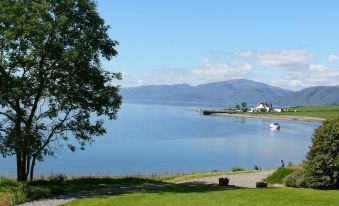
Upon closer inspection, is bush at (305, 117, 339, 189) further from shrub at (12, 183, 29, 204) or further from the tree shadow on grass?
shrub at (12, 183, 29, 204)

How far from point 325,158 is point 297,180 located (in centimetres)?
346

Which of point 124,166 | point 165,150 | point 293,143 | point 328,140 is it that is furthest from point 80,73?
point 293,143

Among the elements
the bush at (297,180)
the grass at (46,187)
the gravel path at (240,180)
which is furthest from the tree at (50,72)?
the bush at (297,180)

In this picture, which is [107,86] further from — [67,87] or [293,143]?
[293,143]

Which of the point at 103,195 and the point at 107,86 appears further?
the point at 107,86

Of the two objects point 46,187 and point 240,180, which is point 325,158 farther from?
point 46,187

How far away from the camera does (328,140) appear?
30.6 metres

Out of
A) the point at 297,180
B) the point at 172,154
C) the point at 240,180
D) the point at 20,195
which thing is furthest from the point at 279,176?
the point at 172,154

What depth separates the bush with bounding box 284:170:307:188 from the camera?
3262 cm

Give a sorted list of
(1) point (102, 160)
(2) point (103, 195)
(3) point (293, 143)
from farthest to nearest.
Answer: (3) point (293, 143)
(1) point (102, 160)
(2) point (103, 195)

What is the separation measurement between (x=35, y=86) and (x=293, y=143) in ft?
385

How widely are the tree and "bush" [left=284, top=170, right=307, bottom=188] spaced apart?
536 inches

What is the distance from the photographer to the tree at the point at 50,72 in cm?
3241

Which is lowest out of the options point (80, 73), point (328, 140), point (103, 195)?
point (103, 195)
